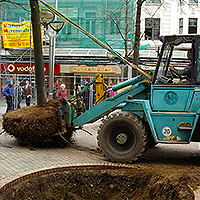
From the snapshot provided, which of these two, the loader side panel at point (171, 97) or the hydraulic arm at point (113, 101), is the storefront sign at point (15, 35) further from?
the loader side panel at point (171, 97)

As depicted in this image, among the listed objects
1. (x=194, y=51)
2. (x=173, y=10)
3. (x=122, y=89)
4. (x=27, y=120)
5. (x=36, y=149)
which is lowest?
(x=36, y=149)

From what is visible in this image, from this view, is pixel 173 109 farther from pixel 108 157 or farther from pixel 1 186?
pixel 1 186

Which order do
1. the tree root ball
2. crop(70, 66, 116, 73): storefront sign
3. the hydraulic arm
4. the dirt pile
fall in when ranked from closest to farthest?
1. the dirt pile
2. the hydraulic arm
3. the tree root ball
4. crop(70, 66, 116, 73): storefront sign

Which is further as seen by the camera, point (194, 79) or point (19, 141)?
point (19, 141)

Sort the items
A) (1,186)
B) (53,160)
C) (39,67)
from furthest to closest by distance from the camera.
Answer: (39,67)
(53,160)
(1,186)

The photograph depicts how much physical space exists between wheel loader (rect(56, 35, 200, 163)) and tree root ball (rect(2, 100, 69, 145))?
1654 millimetres

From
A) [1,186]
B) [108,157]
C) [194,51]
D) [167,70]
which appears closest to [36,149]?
[108,157]

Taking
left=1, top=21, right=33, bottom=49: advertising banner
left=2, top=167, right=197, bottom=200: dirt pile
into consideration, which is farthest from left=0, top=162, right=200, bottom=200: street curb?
left=1, top=21, right=33, bottom=49: advertising banner

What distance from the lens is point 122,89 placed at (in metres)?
8.14

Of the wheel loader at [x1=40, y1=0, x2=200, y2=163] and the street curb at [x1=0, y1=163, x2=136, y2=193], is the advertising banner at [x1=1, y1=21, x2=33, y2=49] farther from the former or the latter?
the street curb at [x1=0, y1=163, x2=136, y2=193]

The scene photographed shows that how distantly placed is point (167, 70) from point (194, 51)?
3.12 feet

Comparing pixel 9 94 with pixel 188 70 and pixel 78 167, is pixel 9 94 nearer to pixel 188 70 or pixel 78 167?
pixel 78 167

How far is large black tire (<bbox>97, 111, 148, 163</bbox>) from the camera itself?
7.14 metres

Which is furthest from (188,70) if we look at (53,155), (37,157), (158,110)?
(37,157)
